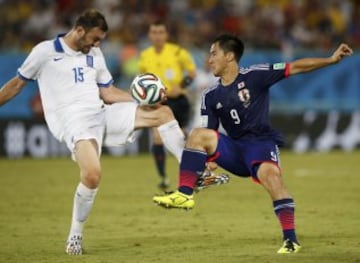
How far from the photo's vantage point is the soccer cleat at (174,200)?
27.0 feet

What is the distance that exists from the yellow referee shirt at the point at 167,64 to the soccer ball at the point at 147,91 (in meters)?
5.13

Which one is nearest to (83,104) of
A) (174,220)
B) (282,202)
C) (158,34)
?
(282,202)

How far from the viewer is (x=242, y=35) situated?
22109 mm

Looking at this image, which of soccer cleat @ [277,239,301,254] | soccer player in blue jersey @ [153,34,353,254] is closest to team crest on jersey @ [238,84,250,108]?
soccer player in blue jersey @ [153,34,353,254]

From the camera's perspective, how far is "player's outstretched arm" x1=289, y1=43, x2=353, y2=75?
323 inches

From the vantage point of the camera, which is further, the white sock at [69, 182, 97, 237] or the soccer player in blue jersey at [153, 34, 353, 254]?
the white sock at [69, 182, 97, 237]

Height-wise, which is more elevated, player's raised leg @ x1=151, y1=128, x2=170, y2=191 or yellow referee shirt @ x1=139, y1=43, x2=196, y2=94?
yellow referee shirt @ x1=139, y1=43, x2=196, y2=94

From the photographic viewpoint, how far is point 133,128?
9047mm

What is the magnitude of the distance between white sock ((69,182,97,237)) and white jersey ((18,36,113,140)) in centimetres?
64

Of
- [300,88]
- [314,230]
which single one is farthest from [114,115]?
[300,88]

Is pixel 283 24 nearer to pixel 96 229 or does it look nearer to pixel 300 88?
pixel 300 88

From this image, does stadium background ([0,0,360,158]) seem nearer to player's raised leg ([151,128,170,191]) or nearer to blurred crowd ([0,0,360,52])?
blurred crowd ([0,0,360,52])

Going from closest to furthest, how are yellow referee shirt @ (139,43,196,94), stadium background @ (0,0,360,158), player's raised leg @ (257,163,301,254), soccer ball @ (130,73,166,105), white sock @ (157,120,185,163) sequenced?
player's raised leg @ (257,163,301,254)
soccer ball @ (130,73,166,105)
white sock @ (157,120,185,163)
yellow referee shirt @ (139,43,196,94)
stadium background @ (0,0,360,158)

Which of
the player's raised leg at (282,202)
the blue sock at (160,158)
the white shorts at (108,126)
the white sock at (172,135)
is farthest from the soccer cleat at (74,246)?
the blue sock at (160,158)
